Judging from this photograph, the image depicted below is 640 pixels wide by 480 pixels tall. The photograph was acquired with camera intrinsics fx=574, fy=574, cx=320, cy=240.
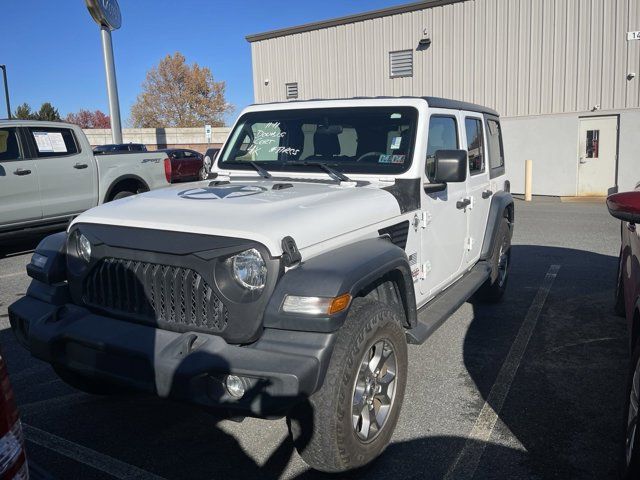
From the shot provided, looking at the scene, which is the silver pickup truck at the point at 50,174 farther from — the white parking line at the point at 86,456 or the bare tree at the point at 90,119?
the bare tree at the point at 90,119

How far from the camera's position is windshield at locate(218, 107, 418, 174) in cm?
396

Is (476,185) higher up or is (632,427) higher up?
(476,185)

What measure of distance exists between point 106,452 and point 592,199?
52.1 feet

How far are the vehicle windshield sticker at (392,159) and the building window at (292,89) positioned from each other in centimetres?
1697

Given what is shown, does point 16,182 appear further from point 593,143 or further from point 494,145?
point 593,143

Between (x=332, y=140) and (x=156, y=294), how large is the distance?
1.90 m

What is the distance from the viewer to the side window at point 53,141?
8.68 metres

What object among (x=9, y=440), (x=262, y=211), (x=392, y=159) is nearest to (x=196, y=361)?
(x=262, y=211)

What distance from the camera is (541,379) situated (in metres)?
4.10

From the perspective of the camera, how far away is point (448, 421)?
349 cm

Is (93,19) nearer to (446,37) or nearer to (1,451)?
(446,37)

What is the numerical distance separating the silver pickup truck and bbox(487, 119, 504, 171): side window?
18.7 feet

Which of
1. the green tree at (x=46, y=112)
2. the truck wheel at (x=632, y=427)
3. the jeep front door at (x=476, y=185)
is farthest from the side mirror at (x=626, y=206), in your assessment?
the green tree at (x=46, y=112)

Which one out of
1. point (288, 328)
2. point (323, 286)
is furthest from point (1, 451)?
point (323, 286)
